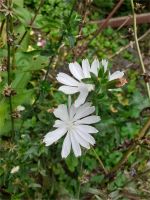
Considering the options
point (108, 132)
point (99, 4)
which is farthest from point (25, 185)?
point (99, 4)

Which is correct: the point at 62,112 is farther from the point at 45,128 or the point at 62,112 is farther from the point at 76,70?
the point at 45,128

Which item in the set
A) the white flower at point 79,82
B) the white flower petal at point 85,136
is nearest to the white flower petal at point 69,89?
the white flower at point 79,82

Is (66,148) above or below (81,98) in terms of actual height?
below

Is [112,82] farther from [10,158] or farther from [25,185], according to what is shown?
[25,185]

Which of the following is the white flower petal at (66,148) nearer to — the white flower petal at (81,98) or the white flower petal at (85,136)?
the white flower petal at (85,136)

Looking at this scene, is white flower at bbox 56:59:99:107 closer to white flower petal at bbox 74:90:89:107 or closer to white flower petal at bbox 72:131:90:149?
white flower petal at bbox 74:90:89:107

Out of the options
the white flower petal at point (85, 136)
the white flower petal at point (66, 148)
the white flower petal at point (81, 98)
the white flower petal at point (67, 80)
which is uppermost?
the white flower petal at point (67, 80)

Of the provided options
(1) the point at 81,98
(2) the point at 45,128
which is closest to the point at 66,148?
(1) the point at 81,98
